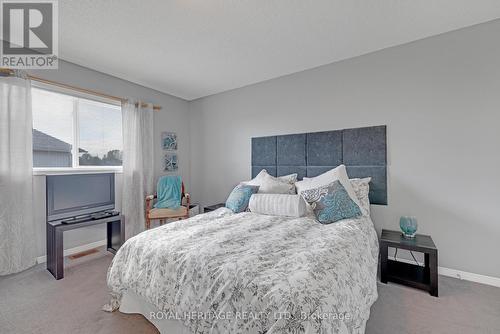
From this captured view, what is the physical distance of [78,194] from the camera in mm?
2766

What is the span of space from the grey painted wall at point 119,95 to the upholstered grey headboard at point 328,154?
66.2 inches

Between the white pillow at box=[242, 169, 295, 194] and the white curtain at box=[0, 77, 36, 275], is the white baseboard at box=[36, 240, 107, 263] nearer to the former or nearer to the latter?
the white curtain at box=[0, 77, 36, 275]

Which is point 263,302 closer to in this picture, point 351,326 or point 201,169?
point 351,326

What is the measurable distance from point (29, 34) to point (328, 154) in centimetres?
370

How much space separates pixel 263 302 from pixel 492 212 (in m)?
2.56

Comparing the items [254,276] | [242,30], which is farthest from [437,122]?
[254,276]

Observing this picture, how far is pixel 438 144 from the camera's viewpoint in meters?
2.35

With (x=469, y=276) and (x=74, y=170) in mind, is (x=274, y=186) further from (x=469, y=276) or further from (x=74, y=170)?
(x=74, y=170)

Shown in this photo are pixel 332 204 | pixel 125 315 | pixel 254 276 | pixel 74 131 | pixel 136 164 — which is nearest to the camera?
pixel 254 276

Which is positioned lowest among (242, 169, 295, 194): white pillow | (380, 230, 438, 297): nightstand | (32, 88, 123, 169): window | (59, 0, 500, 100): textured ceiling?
(380, 230, 438, 297): nightstand

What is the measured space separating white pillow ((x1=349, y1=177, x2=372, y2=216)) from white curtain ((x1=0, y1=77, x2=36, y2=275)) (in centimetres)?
376

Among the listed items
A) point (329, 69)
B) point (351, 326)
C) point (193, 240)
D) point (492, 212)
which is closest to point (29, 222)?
point (193, 240)

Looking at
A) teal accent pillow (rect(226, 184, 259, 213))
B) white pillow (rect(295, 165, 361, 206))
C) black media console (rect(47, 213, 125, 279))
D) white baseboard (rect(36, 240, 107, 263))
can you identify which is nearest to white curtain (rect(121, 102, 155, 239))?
white baseboard (rect(36, 240, 107, 263))

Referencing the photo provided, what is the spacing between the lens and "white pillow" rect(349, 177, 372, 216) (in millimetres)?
2424
